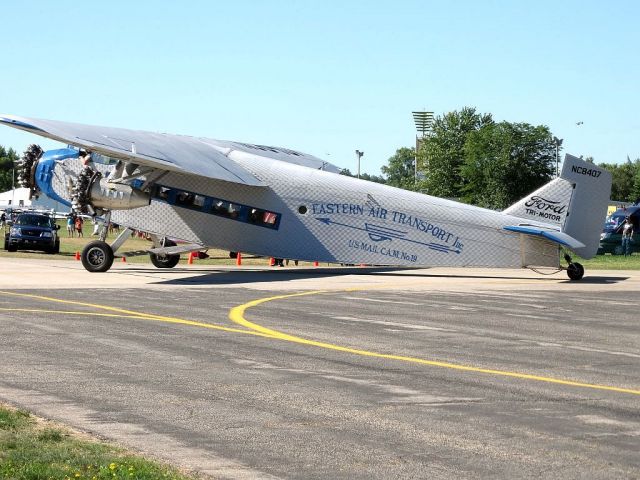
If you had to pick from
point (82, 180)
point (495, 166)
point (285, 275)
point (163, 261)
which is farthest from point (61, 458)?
point (495, 166)

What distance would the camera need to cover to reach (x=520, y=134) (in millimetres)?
131750

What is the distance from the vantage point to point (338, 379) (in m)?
12.6

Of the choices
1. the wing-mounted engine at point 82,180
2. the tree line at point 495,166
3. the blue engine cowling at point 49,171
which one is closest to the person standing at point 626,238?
the wing-mounted engine at point 82,180

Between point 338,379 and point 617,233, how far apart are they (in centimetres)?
5062

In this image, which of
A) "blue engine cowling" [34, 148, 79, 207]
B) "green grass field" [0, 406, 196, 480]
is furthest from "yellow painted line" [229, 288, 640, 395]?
"blue engine cowling" [34, 148, 79, 207]

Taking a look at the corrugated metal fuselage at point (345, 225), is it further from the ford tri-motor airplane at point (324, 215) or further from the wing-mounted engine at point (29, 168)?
the wing-mounted engine at point (29, 168)

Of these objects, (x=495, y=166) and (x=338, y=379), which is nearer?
(x=338, y=379)

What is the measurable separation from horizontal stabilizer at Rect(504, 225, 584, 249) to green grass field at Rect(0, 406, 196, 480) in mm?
23605

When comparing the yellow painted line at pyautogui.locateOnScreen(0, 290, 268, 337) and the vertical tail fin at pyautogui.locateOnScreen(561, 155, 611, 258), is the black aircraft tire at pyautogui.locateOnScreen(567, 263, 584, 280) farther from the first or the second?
the yellow painted line at pyautogui.locateOnScreen(0, 290, 268, 337)

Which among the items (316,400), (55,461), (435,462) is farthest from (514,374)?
(55,461)

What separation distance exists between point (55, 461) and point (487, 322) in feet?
42.4

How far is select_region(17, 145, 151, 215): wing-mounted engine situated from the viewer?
3153 cm

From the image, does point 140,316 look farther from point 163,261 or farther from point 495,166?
point 495,166

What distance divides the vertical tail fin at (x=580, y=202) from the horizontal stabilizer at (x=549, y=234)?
1.54 ft
